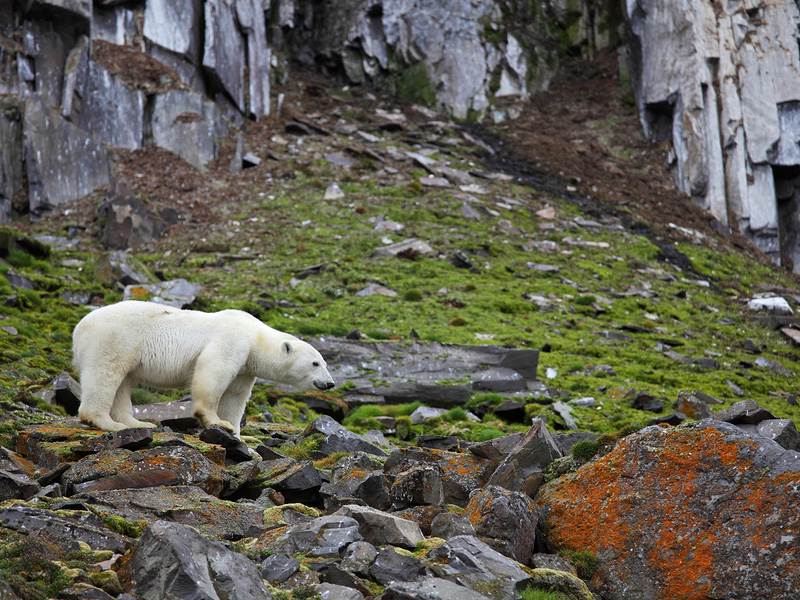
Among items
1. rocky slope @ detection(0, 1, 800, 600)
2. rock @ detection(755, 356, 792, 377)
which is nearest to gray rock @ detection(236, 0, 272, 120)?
rocky slope @ detection(0, 1, 800, 600)

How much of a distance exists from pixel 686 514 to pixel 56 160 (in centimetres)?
2839

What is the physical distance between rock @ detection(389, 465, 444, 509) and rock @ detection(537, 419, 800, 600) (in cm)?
110

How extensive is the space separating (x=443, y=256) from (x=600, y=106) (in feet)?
86.9

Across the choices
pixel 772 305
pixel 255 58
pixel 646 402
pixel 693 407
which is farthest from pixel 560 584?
pixel 255 58

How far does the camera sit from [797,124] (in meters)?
39.8

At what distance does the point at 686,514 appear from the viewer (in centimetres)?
556

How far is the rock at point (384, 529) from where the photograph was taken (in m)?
5.46

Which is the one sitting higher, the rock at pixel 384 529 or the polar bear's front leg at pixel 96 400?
the polar bear's front leg at pixel 96 400

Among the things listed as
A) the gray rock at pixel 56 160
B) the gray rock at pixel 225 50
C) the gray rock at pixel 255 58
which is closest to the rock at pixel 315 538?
the gray rock at pixel 56 160

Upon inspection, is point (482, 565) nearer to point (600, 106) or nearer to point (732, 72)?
point (732, 72)

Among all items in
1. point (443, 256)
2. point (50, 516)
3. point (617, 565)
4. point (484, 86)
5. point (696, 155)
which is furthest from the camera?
point (484, 86)

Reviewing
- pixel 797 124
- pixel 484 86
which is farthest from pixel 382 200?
pixel 797 124

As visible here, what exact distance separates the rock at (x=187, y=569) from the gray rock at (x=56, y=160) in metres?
26.0

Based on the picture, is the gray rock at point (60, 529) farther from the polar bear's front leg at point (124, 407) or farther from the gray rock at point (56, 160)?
the gray rock at point (56, 160)
